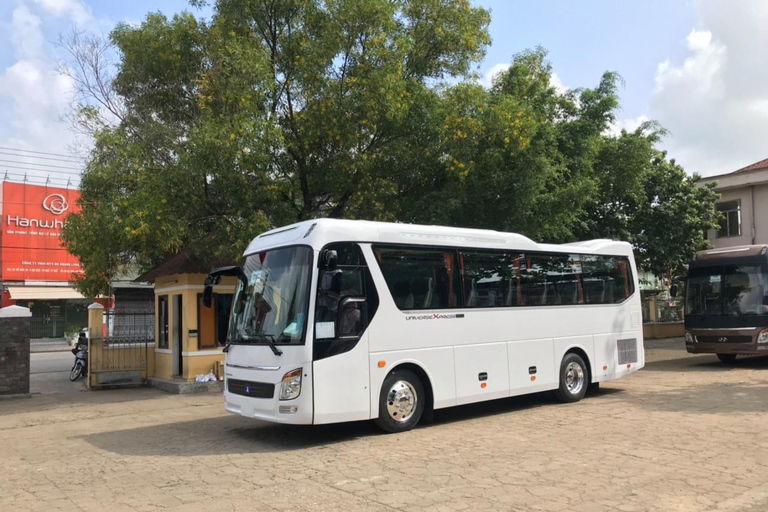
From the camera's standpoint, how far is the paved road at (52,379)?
1691 cm

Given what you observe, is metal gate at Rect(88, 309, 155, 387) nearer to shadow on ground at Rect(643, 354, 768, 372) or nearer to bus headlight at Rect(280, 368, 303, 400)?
bus headlight at Rect(280, 368, 303, 400)

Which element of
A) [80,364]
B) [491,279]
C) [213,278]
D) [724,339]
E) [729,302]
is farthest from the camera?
[80,364]

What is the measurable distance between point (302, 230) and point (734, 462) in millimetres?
5854

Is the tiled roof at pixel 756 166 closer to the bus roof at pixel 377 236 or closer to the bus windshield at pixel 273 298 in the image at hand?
the bus roof at pixel 377 236

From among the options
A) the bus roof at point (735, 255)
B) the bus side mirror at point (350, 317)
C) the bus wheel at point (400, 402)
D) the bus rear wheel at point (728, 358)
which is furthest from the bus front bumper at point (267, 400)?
the bus rear wheel at point (728, 358)

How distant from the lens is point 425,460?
7305 millimetres

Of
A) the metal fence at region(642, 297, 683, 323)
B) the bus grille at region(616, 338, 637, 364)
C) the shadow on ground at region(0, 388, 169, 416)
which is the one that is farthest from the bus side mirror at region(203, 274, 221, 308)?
→ the metal fence at region(642, 297, 683, 323)

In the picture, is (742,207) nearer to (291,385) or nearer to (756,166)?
(756,166)

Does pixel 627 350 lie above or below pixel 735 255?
below

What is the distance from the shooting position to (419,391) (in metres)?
9.33

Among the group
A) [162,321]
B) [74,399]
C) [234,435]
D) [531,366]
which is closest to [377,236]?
[234,435]

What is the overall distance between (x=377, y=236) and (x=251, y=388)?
107 inches

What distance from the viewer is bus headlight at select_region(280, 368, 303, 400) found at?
26.5 ft

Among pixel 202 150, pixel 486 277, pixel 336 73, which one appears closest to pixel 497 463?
pixel 486 277
